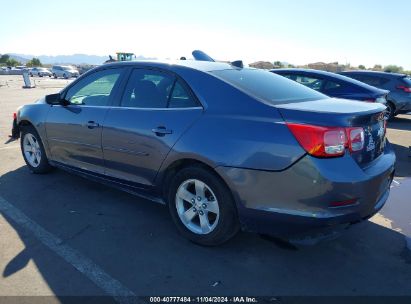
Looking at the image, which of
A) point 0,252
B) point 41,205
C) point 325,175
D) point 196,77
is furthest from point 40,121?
point 325,175

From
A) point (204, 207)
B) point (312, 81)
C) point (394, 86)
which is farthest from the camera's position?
point (394, 86)

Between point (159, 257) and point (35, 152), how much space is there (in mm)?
3188

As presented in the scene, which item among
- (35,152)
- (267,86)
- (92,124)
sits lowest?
(35,152)

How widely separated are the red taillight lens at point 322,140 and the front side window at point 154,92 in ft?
3.65

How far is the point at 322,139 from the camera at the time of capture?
274cm

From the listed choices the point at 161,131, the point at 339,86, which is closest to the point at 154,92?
the point at 161,131

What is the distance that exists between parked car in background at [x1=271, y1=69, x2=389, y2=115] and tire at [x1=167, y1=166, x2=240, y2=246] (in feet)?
18.9

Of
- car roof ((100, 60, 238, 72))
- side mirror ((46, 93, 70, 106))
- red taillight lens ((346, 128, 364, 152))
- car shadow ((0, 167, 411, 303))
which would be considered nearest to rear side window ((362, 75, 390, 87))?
car shadow ((0, 167, 411, 303))

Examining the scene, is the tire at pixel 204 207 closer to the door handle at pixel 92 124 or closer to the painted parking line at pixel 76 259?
the painted parking line at pixel 76 259

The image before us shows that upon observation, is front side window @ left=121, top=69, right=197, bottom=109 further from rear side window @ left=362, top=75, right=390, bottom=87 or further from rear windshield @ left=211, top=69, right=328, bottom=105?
rear side window @ left=362, top=75, right=390, bottom=87

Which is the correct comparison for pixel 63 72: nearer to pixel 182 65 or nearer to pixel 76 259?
pixel 182 65

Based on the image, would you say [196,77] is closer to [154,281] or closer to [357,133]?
[357,133]

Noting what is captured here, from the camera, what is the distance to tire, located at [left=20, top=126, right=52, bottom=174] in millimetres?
5341

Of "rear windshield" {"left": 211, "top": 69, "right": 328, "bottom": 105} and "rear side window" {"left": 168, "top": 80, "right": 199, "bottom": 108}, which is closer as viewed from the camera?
"rear windshield" {"left": 211, "top": 69, "right": 328, "bottom": 105}
